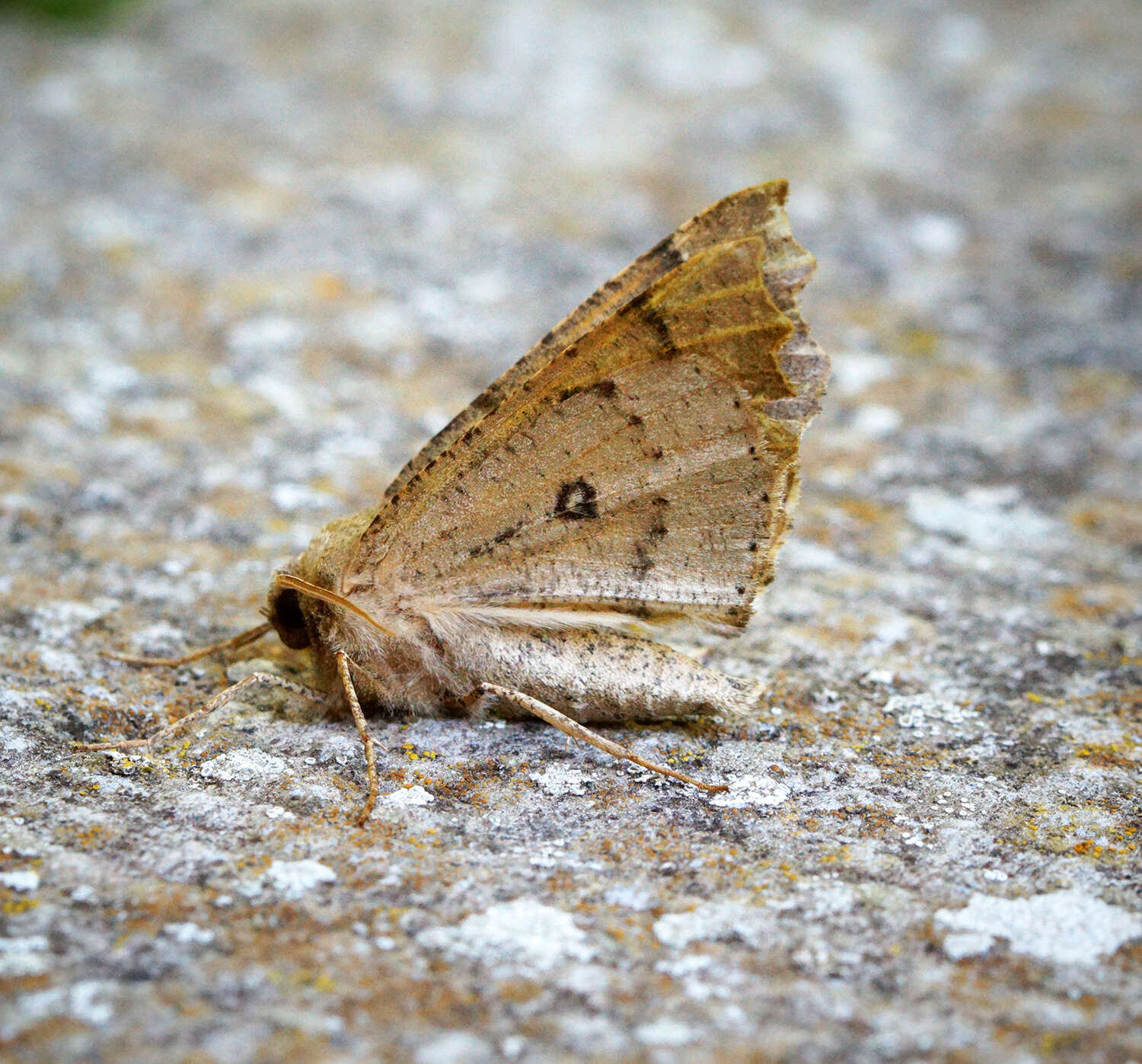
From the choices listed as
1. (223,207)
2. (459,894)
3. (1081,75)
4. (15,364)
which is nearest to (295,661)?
(459,894)

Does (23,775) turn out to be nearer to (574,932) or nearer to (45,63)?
(574,932)

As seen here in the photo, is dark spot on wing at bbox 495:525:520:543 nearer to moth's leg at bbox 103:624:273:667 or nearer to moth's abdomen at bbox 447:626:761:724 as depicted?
moth's abdomen at bbox 447:626:761:724

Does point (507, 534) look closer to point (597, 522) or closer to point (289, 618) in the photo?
point (597, 522)

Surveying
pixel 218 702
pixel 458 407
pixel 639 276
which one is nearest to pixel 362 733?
pixel 218 702

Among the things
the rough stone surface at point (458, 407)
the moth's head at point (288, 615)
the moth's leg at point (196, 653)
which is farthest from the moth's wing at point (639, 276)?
the rough stone surface at point (458, 407)

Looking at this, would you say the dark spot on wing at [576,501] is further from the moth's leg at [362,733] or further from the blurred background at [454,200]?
the blurred background at [454,200]

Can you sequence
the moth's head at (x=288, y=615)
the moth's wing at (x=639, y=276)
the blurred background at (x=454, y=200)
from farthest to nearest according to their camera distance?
the blurred background at (x=454, y=200)
the moth's head at (x=288, y=615)
the moth's wing at (x=639, y=276)
